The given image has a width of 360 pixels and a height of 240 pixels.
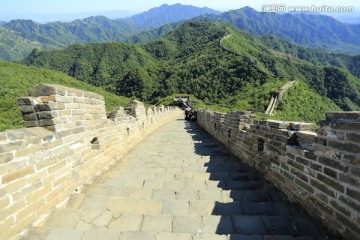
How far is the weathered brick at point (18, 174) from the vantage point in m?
2.36

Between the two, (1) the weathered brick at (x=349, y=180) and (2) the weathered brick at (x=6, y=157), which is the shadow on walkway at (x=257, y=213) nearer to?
(1) the weathered brick at (x=349, y=180)

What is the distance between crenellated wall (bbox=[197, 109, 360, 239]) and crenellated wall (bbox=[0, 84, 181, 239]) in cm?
284

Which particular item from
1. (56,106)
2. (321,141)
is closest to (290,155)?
(321,141)

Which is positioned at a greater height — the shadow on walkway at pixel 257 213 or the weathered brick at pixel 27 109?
the weathered brick at pixel 27 109

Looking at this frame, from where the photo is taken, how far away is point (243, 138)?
5957 millimetres

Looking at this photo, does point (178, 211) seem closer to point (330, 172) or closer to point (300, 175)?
point (300, 175)

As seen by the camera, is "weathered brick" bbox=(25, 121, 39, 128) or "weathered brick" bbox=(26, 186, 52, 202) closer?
"weathered brick" bbox=(26, 186, 52, 202)

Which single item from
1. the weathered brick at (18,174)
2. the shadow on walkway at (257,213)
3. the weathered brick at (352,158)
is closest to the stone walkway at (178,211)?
the shadow on walkway at (257,213)

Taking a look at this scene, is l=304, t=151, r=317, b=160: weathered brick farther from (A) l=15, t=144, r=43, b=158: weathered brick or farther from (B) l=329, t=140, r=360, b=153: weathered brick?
(A) l=15, t=144, r=43, b=158: weathered brick

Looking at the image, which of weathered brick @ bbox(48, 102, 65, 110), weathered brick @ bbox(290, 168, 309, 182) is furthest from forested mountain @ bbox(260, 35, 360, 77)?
weathered brick @ bbox(48, 102, 65, 110)

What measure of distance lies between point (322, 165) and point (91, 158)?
3.26m

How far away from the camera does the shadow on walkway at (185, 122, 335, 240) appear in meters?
2.78

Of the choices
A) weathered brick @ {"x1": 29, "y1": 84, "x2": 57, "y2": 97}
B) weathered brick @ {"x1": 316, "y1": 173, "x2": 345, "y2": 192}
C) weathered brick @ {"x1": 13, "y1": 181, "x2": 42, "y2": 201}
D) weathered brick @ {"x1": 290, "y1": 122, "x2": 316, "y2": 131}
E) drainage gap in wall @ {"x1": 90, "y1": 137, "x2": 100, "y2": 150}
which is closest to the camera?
weathered brick @ {"x1": 13, "y1": 181, "x2": 42, "y2": 201}

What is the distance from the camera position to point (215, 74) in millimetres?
78188
